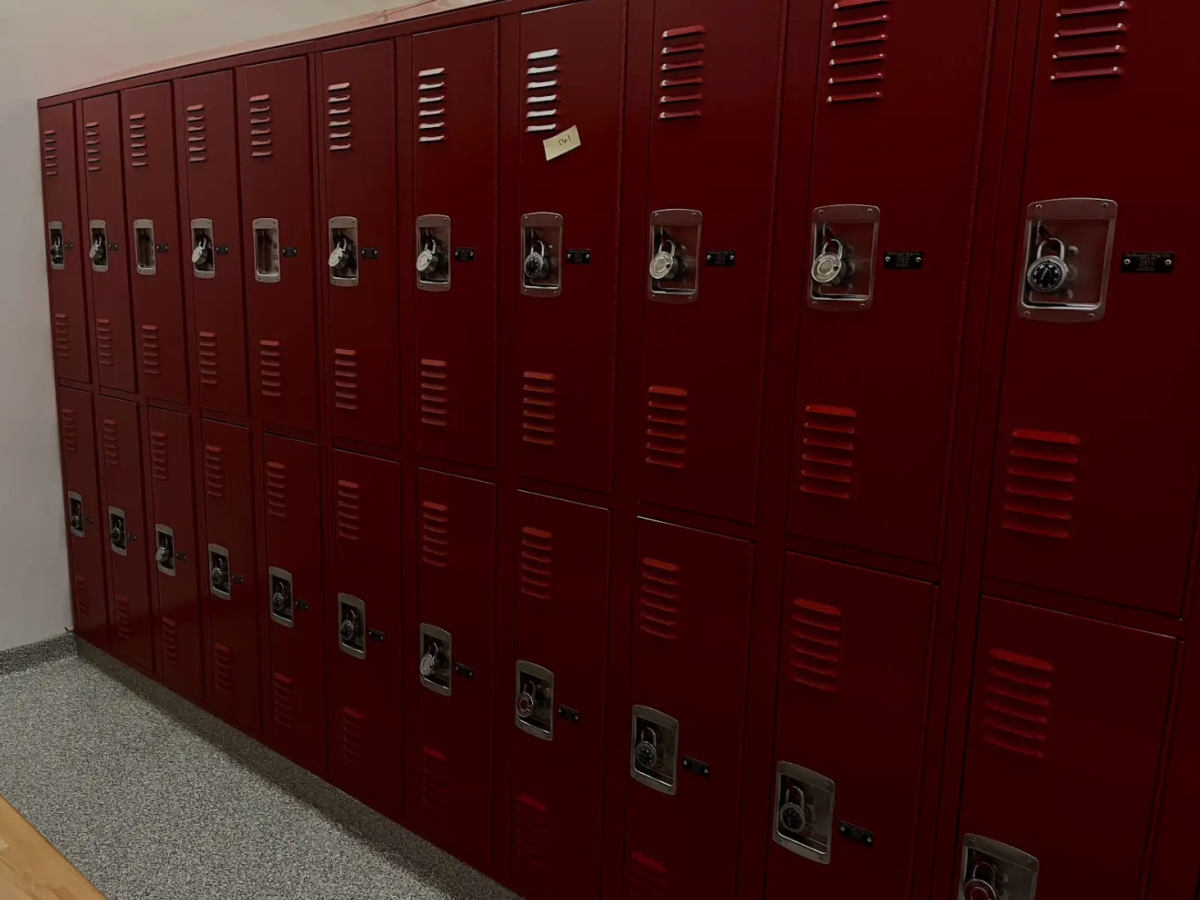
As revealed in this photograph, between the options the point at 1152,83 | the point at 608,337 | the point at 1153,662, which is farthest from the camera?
the point at 608,337

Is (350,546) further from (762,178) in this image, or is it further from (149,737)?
(762,178)

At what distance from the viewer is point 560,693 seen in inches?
93.9

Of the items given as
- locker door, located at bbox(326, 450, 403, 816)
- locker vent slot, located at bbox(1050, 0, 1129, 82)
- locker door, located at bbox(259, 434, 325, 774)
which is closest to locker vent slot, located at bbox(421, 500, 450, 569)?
locker door, located at bbox(326, 450, 403, 816)

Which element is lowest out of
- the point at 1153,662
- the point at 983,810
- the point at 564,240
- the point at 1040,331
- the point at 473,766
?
the point at 473,766

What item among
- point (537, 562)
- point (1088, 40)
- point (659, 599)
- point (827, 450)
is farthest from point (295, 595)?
point (1088, 40)

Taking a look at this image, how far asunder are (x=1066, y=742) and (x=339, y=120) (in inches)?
94.1

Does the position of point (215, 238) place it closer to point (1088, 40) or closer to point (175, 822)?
point (175, 822)

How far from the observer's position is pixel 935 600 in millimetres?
1735

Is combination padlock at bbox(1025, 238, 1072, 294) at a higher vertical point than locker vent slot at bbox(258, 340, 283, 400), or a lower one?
higher

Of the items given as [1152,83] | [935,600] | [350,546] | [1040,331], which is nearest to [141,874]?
[350,546]

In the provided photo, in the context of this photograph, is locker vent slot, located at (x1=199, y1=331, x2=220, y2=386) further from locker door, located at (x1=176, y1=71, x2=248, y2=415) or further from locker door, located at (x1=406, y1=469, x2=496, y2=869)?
locker door, located at (x1=406, y1=469, x2=496, y2=869)

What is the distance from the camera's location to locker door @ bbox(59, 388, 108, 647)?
3.96m

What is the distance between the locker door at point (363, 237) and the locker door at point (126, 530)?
1375 millimetres

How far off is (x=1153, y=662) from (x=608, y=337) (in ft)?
4.09
